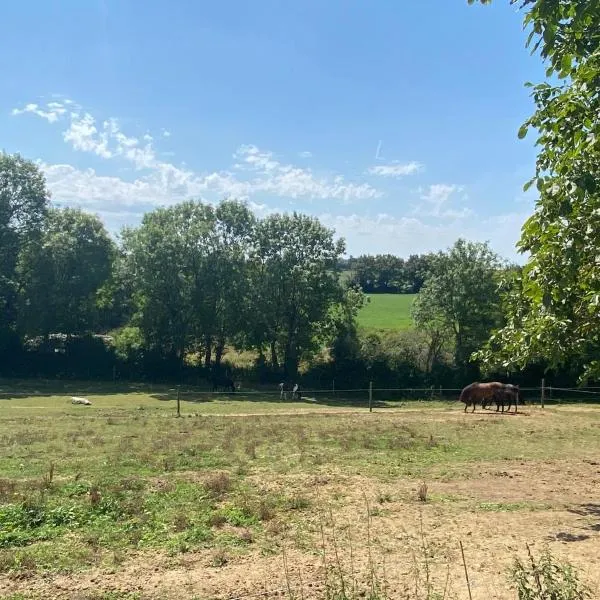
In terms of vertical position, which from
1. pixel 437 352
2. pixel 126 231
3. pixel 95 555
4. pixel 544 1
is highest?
pixel 126 231

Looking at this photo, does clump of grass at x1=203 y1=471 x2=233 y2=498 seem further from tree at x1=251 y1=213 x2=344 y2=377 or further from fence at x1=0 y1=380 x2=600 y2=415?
tree at x1=251 y1=213 x2=344 y2=377

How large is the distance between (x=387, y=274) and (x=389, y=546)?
3477 inches

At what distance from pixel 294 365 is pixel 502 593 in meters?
40.4

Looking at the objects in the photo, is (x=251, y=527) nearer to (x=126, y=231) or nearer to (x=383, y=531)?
(x=383, y=531)

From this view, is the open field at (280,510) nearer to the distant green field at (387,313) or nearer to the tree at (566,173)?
the tree at (566,173)

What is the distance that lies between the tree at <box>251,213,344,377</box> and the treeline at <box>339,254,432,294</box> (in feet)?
122

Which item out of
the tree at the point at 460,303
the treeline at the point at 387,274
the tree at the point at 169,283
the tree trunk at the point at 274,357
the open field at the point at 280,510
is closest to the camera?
the open field at the point at 280,510

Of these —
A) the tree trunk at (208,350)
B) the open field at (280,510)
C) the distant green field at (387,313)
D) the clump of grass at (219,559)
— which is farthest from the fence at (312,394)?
the clump of grass at (219,559)

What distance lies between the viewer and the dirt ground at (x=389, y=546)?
650 centimetres

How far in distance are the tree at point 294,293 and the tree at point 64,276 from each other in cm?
1396

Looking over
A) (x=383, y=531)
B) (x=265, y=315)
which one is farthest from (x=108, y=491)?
(x=265, y=315)

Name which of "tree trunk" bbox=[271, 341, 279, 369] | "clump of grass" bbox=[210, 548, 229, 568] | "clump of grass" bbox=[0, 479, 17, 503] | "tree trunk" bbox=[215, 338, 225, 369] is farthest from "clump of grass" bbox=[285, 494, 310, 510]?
"tree trunk" bbox=[215, 338, 225, 369]

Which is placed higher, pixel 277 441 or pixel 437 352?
pixel 437 352

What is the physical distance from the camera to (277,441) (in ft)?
55.6
